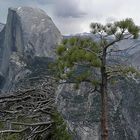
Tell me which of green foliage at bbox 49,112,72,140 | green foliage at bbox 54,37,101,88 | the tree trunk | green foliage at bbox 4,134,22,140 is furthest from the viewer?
green foliage at bbox 4,134,22,140

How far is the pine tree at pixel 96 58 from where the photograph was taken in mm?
11844

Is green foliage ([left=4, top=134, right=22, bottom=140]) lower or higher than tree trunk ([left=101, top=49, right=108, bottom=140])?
lower

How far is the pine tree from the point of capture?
11844 mm

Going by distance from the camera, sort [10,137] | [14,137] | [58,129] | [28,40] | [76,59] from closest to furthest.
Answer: [76,59]
[58,129]
[10,137]
[14,137]
[28,40]

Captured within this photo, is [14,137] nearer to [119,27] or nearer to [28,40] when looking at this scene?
[119,27]

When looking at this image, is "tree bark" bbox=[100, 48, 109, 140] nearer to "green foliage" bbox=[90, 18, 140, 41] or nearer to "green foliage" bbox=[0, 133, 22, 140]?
"green foliage" bbox=[90, 18, 140, 41]

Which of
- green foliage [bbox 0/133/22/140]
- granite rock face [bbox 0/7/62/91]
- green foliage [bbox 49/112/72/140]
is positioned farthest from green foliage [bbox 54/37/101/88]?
granite rock face [bbox 0/7/62/91]

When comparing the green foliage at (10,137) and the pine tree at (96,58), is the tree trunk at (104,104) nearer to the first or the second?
the pine tree at (96,58)

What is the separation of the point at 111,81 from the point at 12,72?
532 ft

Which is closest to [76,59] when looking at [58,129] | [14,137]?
[58,129]

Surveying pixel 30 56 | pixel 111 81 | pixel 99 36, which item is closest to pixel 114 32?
pixel 99 36

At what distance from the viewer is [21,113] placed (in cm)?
1644

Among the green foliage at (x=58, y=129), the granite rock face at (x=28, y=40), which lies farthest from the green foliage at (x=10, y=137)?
the granite rock face at (x=28, y=40)

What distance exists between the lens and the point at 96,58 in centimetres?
1192
